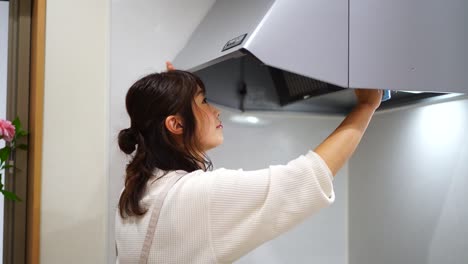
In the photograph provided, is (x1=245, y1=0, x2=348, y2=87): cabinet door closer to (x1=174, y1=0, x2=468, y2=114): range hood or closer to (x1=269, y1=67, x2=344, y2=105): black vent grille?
(x1=174, y1=0, x2=468, y2=114): range hood

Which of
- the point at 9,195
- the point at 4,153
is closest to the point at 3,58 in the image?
the point at 4,153

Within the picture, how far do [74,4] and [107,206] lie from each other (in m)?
0.61

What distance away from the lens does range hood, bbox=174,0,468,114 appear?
74cm

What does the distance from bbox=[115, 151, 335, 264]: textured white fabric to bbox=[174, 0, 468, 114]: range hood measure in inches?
7.0

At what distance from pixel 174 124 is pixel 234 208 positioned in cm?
23

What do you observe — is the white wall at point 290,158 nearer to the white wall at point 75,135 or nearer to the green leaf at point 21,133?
the white wall at point 75,135

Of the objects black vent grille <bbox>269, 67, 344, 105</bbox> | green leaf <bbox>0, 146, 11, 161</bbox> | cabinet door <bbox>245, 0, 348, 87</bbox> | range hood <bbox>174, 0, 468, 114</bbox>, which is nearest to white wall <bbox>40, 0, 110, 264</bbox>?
green leaf <bbox>0, 146, 11, 161</bbox>

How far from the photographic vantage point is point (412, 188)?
4.00ft

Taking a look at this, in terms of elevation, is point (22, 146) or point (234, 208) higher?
point (234, 208)

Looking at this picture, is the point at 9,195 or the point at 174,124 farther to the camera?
the point at 9,195

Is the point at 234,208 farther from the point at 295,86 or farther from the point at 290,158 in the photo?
the point at 290,158

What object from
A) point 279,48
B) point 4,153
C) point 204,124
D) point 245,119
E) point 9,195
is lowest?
point 9,195

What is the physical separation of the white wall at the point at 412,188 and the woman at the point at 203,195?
0.39m

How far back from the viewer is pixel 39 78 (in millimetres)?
1202
